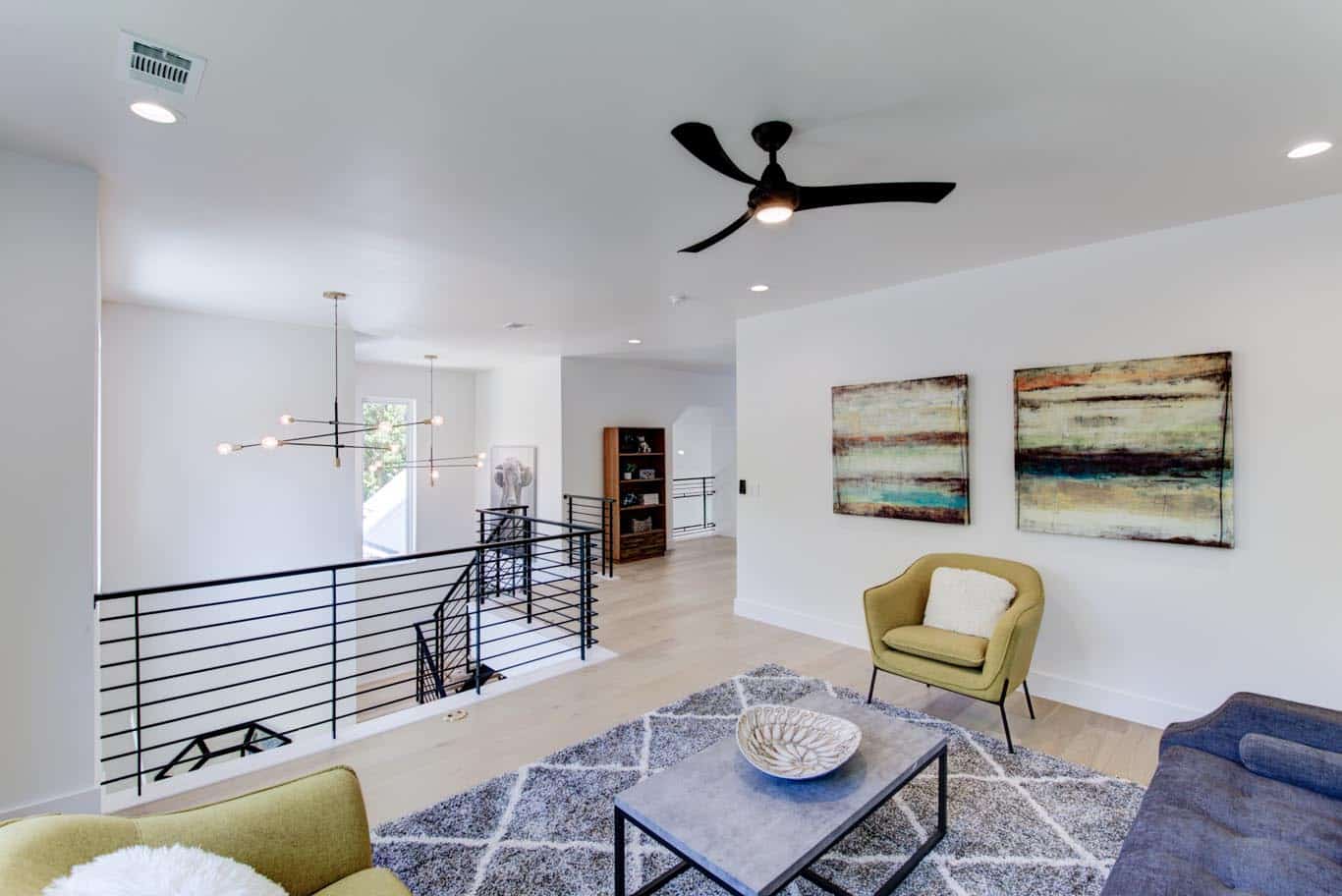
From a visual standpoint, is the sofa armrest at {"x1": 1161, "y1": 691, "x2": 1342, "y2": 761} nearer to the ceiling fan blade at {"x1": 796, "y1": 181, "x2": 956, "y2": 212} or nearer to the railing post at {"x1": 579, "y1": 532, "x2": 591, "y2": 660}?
the ceiling fan blade at {"x1": 796, "y1": 181, "x2": 956, "y2": 212}

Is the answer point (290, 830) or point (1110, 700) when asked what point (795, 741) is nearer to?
point (290, 830)

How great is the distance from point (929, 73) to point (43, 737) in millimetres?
3802

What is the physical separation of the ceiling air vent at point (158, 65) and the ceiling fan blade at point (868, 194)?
5.96 feet

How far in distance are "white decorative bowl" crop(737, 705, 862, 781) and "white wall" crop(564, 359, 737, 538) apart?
17.8 ft

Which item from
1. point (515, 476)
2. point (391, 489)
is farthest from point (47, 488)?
point (391, 489)

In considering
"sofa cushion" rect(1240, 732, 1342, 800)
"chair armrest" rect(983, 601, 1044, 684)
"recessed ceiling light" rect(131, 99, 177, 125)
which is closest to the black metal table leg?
"chair armrest" rect(983, 601, 1044, 684)

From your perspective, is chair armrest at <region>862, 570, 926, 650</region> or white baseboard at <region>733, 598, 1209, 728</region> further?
chair armrest at <region>862, 570, 926, 650</region>

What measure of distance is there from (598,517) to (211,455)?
397cm

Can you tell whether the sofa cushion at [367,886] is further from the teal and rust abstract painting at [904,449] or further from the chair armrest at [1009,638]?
the teal and rust abstract painting at [904,449]

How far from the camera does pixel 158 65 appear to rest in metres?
1.70

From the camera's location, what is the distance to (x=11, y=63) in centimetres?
171

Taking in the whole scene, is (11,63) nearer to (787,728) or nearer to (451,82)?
(451,82)

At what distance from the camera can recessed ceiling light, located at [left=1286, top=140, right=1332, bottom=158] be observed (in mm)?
2141

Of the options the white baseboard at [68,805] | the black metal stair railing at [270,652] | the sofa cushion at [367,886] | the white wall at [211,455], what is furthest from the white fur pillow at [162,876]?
the white wall at [211,455]
